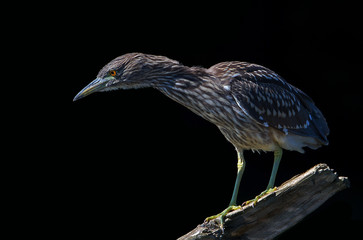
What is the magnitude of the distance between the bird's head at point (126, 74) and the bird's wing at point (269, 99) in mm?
543

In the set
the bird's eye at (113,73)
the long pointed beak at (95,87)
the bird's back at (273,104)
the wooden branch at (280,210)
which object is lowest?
the wooden branch at (280,210)

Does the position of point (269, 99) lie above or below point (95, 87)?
below

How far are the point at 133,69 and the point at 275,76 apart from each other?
1.23 meters

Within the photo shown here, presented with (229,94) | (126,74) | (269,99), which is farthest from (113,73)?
(269,99)

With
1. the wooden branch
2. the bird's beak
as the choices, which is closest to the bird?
the bird's beak

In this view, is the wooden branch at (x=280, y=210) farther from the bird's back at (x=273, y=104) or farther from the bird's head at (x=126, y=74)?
the bird's head at (x=126, y=74)

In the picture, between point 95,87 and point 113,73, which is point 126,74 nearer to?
point 113,73

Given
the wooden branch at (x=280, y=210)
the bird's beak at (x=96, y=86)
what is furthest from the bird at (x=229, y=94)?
the wooden branch at (x=280, y=210)

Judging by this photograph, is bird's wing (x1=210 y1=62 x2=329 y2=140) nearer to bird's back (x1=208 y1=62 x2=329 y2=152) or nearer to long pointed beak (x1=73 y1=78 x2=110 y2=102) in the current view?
bird's back (x1=208 y1=62 x2=329 y2=152)

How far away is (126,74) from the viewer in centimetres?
362

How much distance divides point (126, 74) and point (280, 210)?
58.6 inches

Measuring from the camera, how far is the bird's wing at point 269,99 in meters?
3.72

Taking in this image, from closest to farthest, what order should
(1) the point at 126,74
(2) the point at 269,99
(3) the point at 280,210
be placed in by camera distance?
1. (3) the point at 280,210
2. (1) the point at 126,74
3. (2) the point at 269,99

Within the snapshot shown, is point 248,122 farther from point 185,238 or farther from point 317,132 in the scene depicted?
point 185,238
